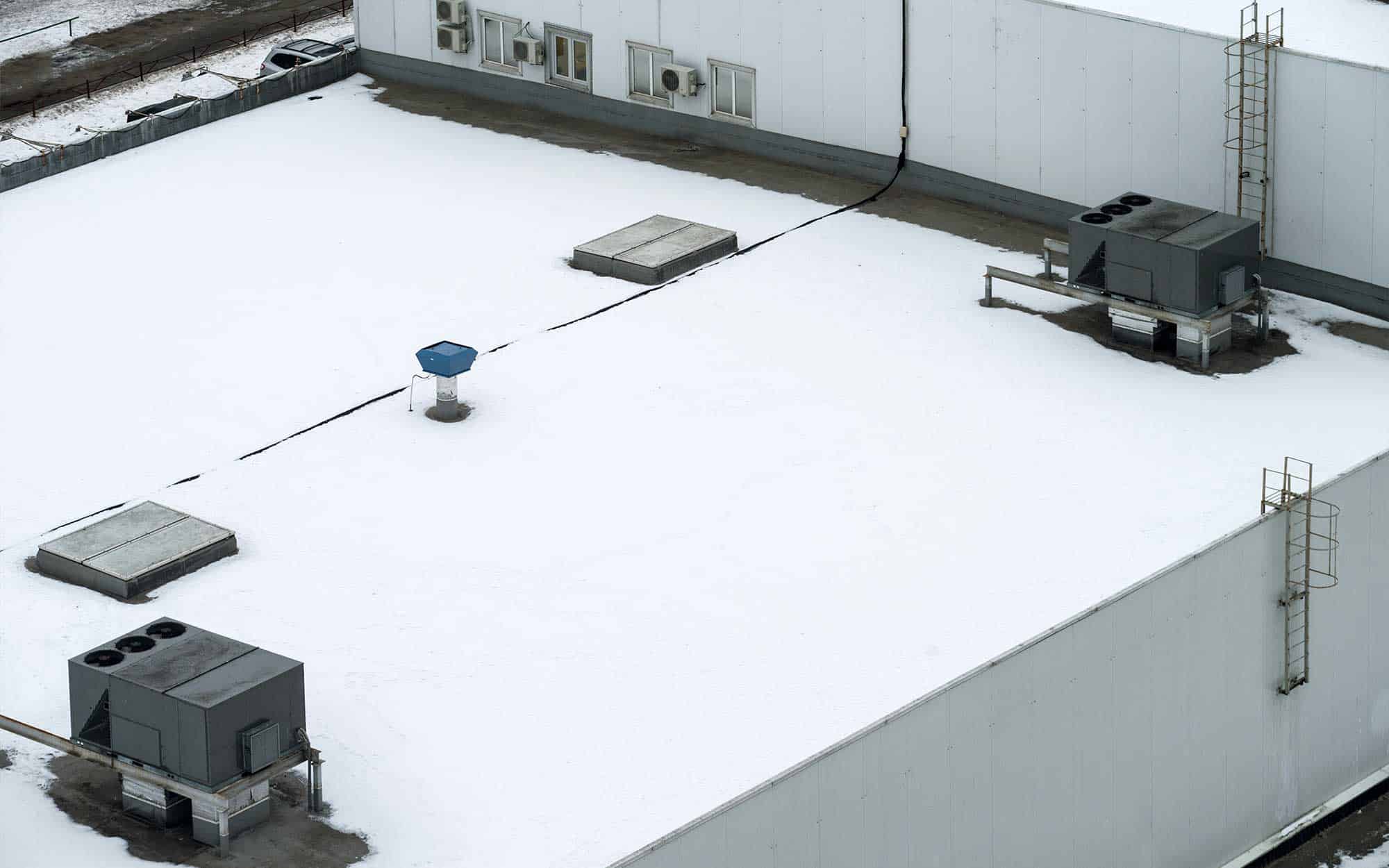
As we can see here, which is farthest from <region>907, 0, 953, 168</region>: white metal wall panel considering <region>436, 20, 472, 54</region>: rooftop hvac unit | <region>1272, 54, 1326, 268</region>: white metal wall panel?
<region>436, 20, 472, 54</region>: rooftop hvac unit

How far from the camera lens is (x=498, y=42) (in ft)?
137

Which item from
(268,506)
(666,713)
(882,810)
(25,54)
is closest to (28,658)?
(268,506)

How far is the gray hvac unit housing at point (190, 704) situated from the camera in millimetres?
21359

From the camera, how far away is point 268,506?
91.8 ft

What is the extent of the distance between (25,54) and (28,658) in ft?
122

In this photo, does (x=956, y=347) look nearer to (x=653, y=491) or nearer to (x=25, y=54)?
(x=653, y=491)

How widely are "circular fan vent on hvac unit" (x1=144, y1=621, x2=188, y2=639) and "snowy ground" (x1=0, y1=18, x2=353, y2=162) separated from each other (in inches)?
1190

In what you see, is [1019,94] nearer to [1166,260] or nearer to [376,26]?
[1166,260]

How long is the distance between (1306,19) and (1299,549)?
367 inches

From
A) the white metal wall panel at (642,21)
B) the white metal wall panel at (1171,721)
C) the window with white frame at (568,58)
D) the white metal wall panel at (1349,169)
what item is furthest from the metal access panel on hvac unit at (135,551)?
the window with white frame at (568,58)

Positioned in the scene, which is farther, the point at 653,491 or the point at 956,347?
the point at 956,347

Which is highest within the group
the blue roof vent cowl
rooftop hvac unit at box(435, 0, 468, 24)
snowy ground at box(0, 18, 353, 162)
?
rooftop hvac unit at box(435, 0, 468, 24)

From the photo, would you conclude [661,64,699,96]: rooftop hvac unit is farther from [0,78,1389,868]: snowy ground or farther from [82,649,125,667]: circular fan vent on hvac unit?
[82,649,125,667]: circular fan vent on hvac unit

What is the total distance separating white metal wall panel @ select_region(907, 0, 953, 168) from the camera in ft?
118
